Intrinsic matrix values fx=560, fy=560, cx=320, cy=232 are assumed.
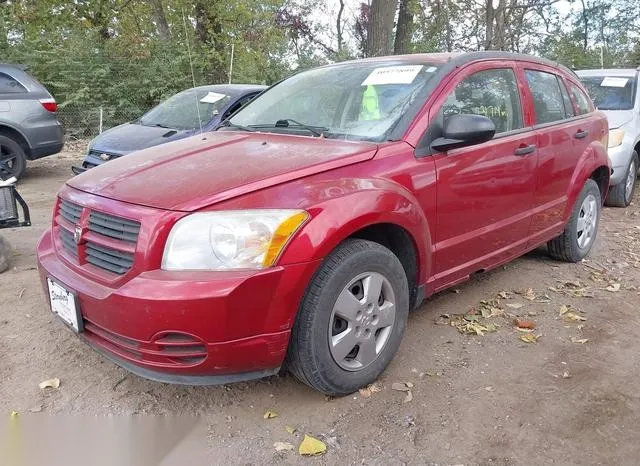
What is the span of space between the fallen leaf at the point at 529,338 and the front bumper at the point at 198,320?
1.67 m

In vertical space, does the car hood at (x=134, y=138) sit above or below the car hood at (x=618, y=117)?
above

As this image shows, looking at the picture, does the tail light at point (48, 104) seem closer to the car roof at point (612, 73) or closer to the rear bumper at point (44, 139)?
the rear bumper at point (44, 139)

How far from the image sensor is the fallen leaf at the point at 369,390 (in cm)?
275

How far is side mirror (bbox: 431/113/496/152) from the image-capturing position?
2938mm

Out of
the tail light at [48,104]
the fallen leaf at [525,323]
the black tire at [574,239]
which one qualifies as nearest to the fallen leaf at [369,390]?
the fallen leaf at [525,323]

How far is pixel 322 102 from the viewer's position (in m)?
3.46

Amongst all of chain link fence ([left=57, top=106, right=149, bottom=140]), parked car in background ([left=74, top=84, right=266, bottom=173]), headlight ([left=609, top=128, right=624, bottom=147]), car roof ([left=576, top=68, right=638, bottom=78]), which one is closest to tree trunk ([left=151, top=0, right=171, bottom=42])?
chain link fence ([left=57, top=106, right=149, bottom=140])

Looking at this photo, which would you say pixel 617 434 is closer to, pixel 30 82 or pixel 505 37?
pixel 30 82

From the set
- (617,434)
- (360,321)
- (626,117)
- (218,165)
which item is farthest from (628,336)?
(626,117)

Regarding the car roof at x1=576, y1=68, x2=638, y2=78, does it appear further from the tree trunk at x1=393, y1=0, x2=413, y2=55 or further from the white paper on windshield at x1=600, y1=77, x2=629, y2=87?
the tree trunk at x1=393, y1=0, x2=413, y2=55

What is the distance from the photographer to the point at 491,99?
3.58m

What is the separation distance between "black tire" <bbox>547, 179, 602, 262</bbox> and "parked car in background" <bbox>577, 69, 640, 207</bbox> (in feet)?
7.57

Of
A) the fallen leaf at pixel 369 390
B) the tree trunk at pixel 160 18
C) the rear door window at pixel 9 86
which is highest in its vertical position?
the tree trunk at pixel 160 18

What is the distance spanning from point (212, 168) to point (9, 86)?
22.4 ft
